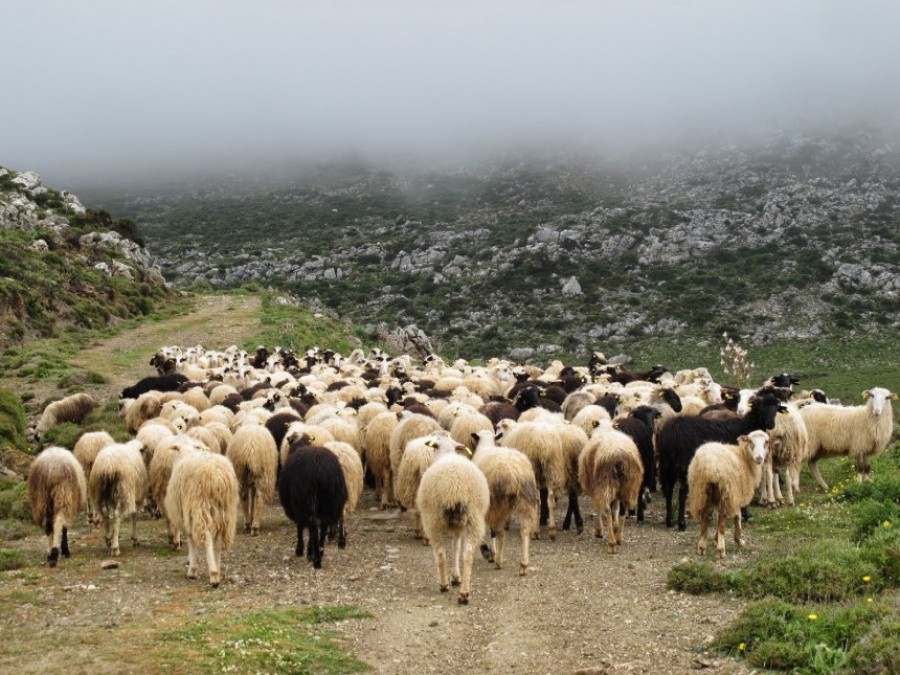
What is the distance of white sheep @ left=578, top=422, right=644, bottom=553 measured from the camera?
12391mm

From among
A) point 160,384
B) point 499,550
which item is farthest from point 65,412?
point 499,550

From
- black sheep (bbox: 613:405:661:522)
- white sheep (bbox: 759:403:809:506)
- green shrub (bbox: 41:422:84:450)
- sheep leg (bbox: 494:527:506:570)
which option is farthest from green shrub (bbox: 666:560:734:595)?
green shrub (bbox: 41:422:84:450)

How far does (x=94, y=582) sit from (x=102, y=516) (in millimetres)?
2228

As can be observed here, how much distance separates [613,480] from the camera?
40.7ft

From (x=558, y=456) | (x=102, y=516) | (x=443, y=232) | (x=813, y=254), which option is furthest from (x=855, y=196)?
(x=102, y=516)

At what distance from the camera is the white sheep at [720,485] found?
11672 millimetres

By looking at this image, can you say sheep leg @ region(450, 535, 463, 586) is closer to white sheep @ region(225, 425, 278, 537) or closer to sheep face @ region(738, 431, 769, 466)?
white sheep @ region(225, 425, 278, 537)

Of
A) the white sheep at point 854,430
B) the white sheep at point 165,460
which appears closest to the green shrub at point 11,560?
the white sheep at point 165,460

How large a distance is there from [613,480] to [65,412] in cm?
1840

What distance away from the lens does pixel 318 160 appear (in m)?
152

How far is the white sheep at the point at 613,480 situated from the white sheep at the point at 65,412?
17.6 metres

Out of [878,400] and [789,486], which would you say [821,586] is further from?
[878,400]

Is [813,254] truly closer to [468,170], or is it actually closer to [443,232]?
[443,232]

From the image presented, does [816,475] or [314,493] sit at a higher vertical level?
[314,493]
